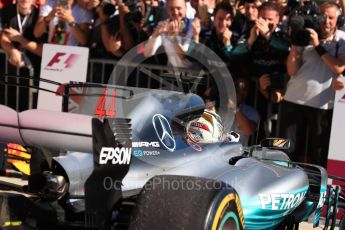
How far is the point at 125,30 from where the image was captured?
871 cm

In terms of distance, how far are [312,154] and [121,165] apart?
13.2 ft

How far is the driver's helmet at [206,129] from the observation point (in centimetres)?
532

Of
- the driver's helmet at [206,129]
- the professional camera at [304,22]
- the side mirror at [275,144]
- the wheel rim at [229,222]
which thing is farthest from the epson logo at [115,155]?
the professional camera at [304,22]

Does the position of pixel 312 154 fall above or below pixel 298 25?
below

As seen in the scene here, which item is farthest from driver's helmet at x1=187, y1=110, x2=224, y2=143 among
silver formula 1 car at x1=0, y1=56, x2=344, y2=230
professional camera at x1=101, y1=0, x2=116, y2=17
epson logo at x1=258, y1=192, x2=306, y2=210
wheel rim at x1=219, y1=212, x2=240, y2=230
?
professional camera at x1=101, y1=0, x2=116, y2=17

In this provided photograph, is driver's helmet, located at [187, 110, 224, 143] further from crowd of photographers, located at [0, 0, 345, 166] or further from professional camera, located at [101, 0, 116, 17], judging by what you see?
professional camera, located at [101, 0, 116, 17]

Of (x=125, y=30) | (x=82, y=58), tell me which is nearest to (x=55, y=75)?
(x=82, y=58)

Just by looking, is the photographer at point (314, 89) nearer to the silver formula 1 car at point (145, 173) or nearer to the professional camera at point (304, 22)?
the professional camera at point (304, 22)

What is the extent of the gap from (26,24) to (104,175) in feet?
18.8

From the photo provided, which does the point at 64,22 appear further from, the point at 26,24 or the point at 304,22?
the point at 304,22

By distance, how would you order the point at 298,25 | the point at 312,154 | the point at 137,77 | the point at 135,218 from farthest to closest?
the point at 137,77 < the point at 312,154 < the point at 298,25 < the point at 135,218

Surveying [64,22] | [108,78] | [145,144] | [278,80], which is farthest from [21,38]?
[145,144]

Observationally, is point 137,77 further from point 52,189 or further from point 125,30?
point 52,189

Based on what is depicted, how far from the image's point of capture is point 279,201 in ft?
16.4
